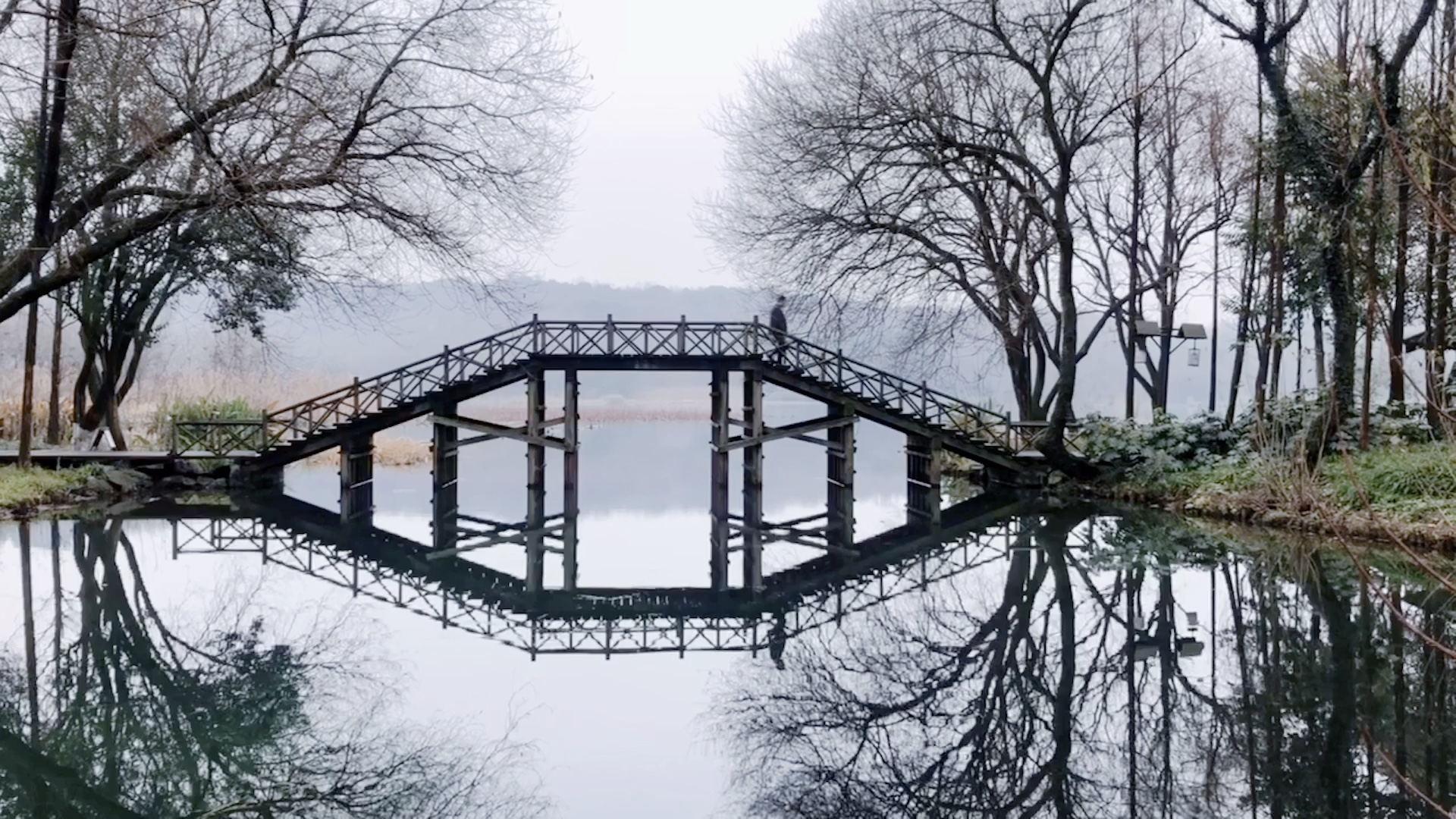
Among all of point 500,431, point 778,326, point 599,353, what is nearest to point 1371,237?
point 778,326

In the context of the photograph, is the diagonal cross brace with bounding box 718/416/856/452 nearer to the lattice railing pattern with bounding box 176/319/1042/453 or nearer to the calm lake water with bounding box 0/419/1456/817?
the lattice railing pattern with bounding box 176/319/1042/453

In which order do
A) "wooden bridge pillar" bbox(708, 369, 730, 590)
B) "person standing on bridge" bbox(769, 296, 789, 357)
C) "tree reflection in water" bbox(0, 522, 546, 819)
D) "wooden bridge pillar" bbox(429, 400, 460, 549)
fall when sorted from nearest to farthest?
"tree reflection in water" bbox(0, 522, 546, 819), "wooden bridge pillar" bbox(708, 369, 730, 590), "wooden bridge pillar" bbox(429, 400, 460, 549), "person standing on bridge" bbox(769, 296, 789, 357)

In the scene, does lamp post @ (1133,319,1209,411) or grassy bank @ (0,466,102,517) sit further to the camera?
lamp post @ (1133,319,1209,411)

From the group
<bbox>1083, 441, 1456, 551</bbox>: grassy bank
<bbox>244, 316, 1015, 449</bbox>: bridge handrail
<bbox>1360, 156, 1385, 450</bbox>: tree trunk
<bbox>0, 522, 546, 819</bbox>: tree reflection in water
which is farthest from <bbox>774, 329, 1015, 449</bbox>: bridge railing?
<bbox>0, 522, 546, 819</bbox>: tree reflection in water

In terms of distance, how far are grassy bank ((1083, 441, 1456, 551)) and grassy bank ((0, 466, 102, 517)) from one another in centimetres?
1737

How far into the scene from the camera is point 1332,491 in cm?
1217

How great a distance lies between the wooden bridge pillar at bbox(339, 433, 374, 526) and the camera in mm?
20044

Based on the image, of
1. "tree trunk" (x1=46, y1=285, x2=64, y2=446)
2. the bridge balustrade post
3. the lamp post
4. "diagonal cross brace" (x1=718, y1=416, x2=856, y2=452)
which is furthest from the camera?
the lamp post

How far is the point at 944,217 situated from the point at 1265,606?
535 inches

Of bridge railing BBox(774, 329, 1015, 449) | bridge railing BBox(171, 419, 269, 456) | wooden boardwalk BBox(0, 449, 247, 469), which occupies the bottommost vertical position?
wooden boardwalk BBox(0, 449, 247, 469)

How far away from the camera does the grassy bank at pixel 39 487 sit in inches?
706

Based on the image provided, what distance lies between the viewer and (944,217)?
916 inches

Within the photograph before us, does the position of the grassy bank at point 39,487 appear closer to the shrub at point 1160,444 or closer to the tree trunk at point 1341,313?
the shrub at point 1160,444

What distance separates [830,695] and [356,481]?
16990 millimetres
